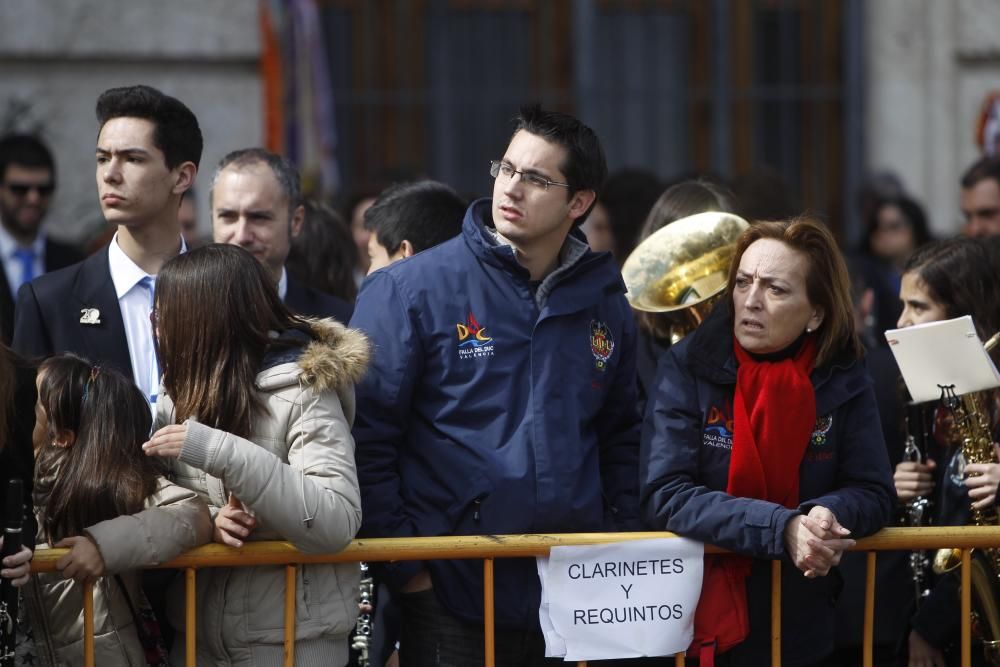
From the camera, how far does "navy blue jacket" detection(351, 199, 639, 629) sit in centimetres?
415

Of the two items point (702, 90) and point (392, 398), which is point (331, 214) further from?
point (702, 90)

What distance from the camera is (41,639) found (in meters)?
3.91

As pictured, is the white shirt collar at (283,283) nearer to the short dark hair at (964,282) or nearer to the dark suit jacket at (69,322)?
the dark suit jacket at (69,322)

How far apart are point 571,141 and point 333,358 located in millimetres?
1041

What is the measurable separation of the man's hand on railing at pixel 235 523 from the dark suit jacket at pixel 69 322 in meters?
0.98

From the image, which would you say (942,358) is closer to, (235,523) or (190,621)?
(235,523)

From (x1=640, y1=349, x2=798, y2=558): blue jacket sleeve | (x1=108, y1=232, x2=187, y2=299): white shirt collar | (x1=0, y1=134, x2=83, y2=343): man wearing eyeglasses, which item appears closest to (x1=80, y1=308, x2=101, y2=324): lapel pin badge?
(x1=108, y1=232, x2=187, y2=299): white shirt collar

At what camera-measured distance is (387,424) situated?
4.20 m

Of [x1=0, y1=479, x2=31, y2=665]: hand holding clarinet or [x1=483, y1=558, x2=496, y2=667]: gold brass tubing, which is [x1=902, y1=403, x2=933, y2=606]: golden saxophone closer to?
[x1=483, y1=558, x2=496, y2=667]: gold brass tubing

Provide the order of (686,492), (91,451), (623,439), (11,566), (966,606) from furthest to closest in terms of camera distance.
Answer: (623,439) → (966,606) → (686,492) → (91,451) → (11,566)

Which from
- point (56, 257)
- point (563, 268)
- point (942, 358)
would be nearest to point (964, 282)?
point (942, 358)

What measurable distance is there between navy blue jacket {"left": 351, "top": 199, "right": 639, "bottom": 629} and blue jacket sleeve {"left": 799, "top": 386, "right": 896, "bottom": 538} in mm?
703

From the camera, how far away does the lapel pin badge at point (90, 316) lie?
4.70 m

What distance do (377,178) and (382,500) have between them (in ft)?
16.2
